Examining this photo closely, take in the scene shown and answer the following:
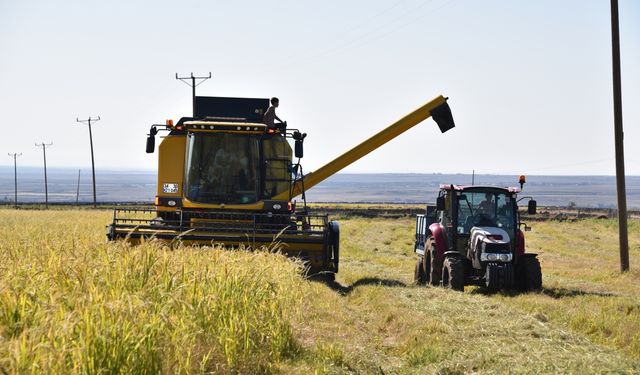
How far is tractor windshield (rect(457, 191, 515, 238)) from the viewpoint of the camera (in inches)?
614

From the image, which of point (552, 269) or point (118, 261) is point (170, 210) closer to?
point (118, 261)

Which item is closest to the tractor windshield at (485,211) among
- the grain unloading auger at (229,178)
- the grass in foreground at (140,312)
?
the grain unloading auger at (229,178)

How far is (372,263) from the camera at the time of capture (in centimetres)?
2261

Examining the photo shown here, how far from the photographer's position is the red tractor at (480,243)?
14828 millimetres

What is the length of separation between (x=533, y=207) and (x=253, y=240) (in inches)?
183

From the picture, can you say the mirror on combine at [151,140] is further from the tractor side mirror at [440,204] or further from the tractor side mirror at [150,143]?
the tractor side mirror at [440,204]

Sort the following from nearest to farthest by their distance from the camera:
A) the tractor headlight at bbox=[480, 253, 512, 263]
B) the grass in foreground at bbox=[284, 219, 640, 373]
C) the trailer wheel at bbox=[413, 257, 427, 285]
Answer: the grass in foreground at bbox=[284, 219, 640, 373] < the tractor headlight at bbox=[480, 253, 512, 263] < the trailer wheel at bbox=[413, 257, 427, 285]

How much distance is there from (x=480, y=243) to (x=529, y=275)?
975 mm

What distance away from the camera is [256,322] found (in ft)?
26.9

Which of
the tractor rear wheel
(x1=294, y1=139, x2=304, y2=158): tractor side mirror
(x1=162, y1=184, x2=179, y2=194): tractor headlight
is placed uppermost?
(x1=294, y1=139, x2=304, y2=158): tractor side mirror

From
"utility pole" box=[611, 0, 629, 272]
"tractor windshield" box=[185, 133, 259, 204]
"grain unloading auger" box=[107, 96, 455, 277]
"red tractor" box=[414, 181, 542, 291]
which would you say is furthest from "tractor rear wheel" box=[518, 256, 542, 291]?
"utility pole" box=[611, 0, 629, 272]

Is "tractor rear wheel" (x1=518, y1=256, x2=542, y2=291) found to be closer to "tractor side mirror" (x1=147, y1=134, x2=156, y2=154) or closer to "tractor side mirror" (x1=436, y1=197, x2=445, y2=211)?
"tractor side mirror" (x1=436, y1=197, x2=445, y2=211)

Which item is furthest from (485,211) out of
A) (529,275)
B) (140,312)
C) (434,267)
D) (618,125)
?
(140,312)

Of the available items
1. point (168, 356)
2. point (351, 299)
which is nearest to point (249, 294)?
point (168, 356)
